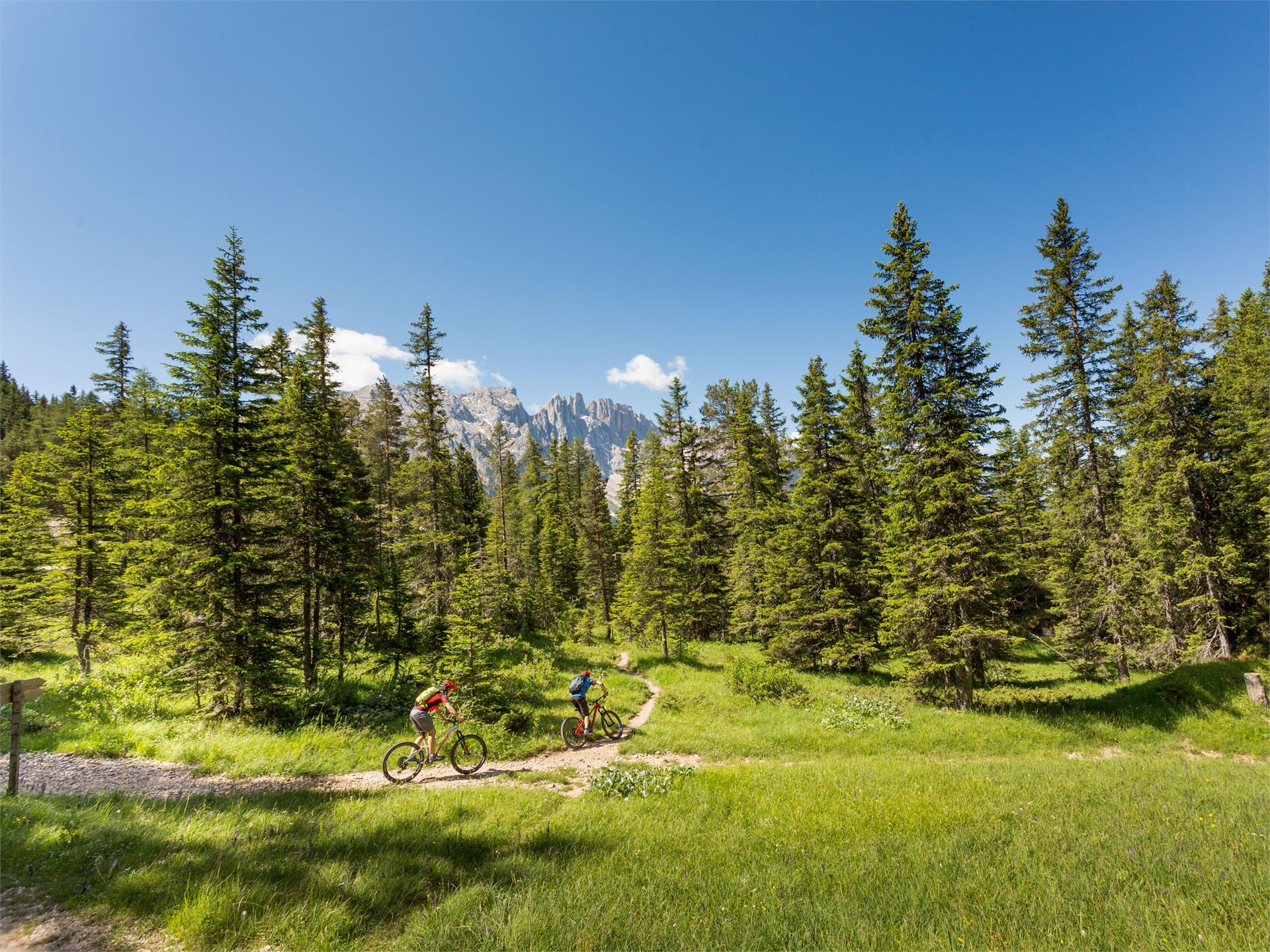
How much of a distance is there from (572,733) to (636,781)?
4974 millimetres

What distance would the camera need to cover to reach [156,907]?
4414 millimetres

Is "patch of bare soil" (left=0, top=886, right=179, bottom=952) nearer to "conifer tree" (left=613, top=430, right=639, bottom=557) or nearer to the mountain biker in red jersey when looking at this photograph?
the mountain biker in red jersey

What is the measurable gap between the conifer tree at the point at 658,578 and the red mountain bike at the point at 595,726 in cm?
1037

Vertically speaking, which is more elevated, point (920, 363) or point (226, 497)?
point (920, 363)

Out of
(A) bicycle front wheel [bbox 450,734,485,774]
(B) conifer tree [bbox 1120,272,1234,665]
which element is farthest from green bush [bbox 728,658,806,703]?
(B) conifer tree [bbox 1120,272,1234,665]

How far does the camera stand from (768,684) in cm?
1772

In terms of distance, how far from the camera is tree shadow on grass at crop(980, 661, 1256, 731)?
13.8 m

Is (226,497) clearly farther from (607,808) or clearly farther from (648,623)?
(648,623)

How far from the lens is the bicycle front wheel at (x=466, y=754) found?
11.0 meters

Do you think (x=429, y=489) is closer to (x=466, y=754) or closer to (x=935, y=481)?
(x=466, y=754)

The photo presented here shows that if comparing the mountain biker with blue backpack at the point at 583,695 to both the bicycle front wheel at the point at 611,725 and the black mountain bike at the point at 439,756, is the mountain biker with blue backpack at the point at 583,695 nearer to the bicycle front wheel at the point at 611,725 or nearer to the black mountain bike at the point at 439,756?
the bicycle front wheel at the point at 611,725

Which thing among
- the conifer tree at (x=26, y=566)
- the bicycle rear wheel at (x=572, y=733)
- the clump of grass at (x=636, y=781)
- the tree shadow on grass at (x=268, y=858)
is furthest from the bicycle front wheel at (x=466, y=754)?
the conifer tree at (x=26, y=566)

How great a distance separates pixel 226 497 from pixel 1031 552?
52403 millimetres

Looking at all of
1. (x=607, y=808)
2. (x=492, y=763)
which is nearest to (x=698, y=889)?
(x=607, y=808)
